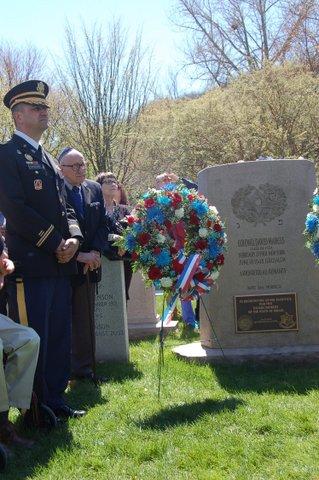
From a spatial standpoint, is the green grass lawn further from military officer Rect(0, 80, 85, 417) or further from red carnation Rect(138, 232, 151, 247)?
red carnation Rect(138, 232, 151, 247)

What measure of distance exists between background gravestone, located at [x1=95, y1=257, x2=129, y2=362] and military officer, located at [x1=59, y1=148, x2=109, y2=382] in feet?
1.93

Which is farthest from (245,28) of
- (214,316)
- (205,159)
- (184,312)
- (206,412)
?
(206,412)

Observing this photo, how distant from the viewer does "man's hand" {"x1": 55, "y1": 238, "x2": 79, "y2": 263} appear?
4.67 meters

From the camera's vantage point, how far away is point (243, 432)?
4250 mm

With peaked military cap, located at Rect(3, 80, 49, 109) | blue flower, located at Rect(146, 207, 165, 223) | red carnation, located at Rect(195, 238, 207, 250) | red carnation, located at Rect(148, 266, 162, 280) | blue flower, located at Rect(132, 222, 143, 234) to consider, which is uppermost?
peaked military cap, located at Rect(3, 80, 49, 109)

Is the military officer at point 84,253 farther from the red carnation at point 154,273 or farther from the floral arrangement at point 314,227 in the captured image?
the floral arrangement at point 314,227

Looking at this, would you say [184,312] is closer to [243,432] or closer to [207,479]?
[243,432]

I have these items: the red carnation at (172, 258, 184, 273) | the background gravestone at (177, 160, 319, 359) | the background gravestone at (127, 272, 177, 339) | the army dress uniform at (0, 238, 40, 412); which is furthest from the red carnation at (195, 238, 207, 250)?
the background gravestone at (127, 272, 177, 339)

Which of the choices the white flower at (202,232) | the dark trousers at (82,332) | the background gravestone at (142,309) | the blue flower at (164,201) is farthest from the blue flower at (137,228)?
the background gravestone at (142,309)

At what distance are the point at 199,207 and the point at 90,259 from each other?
1090mm

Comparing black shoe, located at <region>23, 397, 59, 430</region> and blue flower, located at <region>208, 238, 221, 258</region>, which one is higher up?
blue flower, located at <region>208, 238, 221, 258</region>

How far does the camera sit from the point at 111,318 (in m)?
6.84

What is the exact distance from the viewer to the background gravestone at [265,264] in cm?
643

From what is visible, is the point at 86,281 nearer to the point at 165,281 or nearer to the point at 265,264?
the point at 165,281
